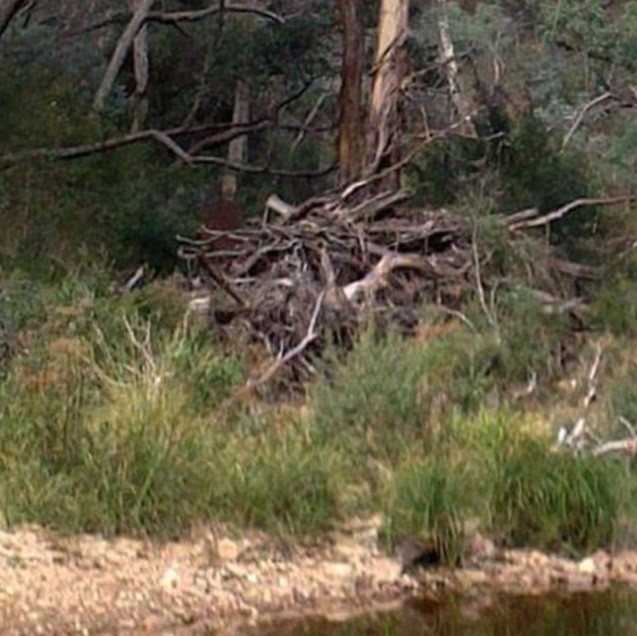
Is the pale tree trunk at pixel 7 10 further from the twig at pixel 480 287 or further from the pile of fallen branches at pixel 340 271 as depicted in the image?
the twig at pixel 480 287

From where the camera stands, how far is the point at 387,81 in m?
17.0

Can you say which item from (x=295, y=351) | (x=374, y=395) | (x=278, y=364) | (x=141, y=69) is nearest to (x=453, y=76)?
(x=141, y=69)

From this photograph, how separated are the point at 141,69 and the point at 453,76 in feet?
18.8

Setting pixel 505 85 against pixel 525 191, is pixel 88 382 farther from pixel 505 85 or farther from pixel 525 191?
pixel 505 85

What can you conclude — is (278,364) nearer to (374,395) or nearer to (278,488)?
(374,395)

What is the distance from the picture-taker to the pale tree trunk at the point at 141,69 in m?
23.6

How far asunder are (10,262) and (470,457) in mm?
9123

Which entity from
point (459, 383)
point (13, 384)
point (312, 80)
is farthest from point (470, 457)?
point (312, 80)

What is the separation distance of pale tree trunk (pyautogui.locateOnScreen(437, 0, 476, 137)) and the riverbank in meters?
9.12

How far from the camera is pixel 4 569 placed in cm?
793

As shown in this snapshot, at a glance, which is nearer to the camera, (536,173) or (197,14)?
(536,173)

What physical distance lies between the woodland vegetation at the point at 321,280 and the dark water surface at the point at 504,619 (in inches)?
20.5

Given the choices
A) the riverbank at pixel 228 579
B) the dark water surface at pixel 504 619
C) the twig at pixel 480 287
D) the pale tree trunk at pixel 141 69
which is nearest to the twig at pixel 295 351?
the twig at pixel 480 287

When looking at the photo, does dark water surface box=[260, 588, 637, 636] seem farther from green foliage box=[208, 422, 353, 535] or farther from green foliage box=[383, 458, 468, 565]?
green foliage box=[208, 422, 353, 535]
